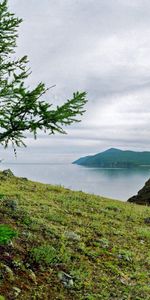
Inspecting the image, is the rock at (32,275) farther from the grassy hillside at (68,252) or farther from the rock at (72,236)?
the rock at (72,236)

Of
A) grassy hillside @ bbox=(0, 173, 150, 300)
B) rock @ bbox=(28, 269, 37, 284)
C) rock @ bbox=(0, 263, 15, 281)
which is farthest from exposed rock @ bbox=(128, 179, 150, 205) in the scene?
rock @ bbox=(0, 263, 15, 281)

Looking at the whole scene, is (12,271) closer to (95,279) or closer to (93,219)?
(95,279)

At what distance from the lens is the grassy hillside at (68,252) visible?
9.91m

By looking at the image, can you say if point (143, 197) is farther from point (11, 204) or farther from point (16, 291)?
point (16, 291)

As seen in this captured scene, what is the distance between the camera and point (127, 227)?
1744 cm

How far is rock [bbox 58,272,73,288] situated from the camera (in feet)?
33.9

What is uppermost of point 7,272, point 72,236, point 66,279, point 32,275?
point 72,236

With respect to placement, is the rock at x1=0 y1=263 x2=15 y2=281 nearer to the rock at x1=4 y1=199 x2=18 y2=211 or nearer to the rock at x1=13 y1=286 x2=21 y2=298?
the rock at x1=13 y1=286 x2=21 y2=298

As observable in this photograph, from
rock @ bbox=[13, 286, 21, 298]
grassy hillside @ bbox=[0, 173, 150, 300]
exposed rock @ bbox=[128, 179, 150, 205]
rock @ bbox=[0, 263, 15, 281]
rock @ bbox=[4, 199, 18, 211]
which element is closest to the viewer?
rock @ bbox=[13, 286, 21, 298]

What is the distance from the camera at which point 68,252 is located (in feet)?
39.5

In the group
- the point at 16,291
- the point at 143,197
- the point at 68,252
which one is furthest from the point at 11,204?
the point at 143,197

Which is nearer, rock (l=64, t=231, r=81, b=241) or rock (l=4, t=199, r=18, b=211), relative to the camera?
rock (l=64, t=231, r=81, b=241)

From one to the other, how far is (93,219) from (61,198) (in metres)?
3.27

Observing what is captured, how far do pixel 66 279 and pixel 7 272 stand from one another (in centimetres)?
169
